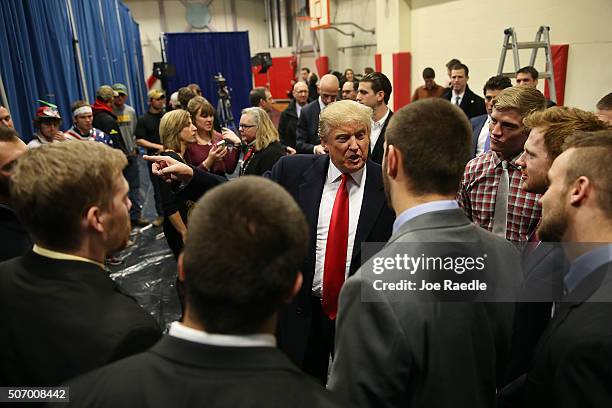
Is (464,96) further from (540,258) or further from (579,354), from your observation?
(579,354)

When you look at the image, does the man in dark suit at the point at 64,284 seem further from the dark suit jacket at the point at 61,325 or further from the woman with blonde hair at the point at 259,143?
the woman with blonde hair at the point at 259,143

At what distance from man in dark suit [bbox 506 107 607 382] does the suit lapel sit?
0.57m

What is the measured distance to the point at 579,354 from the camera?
3.01 ft

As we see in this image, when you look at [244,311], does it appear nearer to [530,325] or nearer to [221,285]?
[221,285]

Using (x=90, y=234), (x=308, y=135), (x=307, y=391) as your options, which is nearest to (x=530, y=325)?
(x=307, y=391)

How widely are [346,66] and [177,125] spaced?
11736 millimetres

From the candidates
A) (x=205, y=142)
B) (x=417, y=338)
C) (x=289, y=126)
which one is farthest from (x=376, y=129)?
(x=417, y=338)

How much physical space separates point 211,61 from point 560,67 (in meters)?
10.2

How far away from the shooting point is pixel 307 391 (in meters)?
0.66

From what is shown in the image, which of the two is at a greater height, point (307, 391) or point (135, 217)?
point (307, 391)

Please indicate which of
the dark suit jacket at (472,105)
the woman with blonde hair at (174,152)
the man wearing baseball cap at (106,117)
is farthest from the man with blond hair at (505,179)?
the man wearing baseball cap at (106,117)

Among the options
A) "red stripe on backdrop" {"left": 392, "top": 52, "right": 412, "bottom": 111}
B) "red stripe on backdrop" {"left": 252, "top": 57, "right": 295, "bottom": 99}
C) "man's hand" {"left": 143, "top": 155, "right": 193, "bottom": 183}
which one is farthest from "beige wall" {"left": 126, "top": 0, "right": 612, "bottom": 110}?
Answer: "man's hand" {"left": 143, "top": 155, "right": 193, "bottom": 183}

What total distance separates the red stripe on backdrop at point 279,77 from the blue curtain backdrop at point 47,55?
8.96 m

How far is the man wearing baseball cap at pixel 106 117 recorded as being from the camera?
16.1 ft
